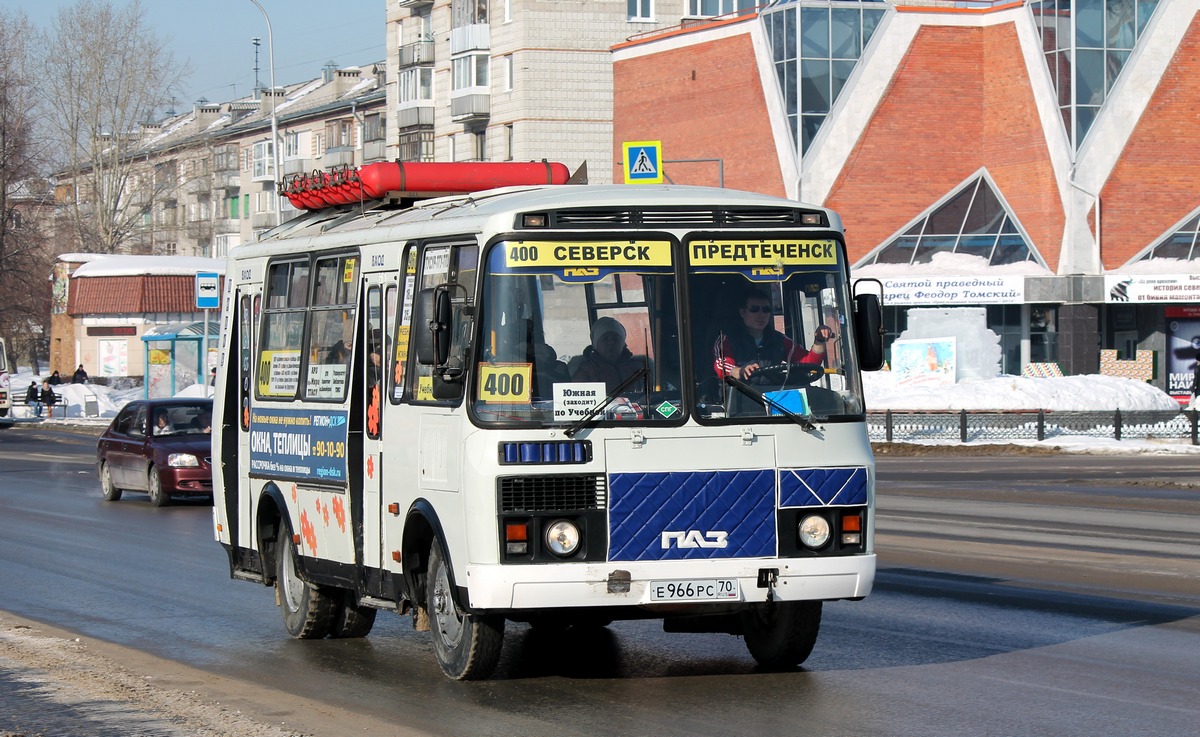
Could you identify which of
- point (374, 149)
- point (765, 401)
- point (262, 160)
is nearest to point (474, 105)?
point (374, 149)

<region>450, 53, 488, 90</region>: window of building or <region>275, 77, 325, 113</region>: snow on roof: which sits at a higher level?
<region>275, 77, 325, 113</region>: snow on roof

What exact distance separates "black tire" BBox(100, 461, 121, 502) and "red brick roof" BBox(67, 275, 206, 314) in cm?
5144

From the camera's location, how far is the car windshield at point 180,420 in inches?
1048

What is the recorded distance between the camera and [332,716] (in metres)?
8.70

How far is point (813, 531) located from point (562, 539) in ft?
4.25

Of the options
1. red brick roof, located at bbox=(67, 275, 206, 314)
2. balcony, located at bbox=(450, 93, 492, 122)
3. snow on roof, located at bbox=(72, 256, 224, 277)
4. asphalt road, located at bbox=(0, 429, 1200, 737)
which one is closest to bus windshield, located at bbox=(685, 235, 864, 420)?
asphalt road, located at bbox=(0, 429, 1200, 737)

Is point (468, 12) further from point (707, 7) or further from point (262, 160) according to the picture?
point (262, 160)

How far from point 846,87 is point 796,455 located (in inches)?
2102

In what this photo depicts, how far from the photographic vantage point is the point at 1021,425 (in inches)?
1629

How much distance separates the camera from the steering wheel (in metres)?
9.27

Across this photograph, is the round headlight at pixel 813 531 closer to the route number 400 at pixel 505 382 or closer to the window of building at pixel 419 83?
the route number 400 at pixel 505 382

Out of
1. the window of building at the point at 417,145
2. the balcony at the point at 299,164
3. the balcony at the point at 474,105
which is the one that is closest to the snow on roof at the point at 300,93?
the balcony at the point at 299,164

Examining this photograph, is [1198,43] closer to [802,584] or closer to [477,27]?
[477,27]

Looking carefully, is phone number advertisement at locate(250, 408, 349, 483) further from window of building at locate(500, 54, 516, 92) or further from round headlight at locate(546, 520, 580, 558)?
window of building at locate(500, 54, 516, 92)
